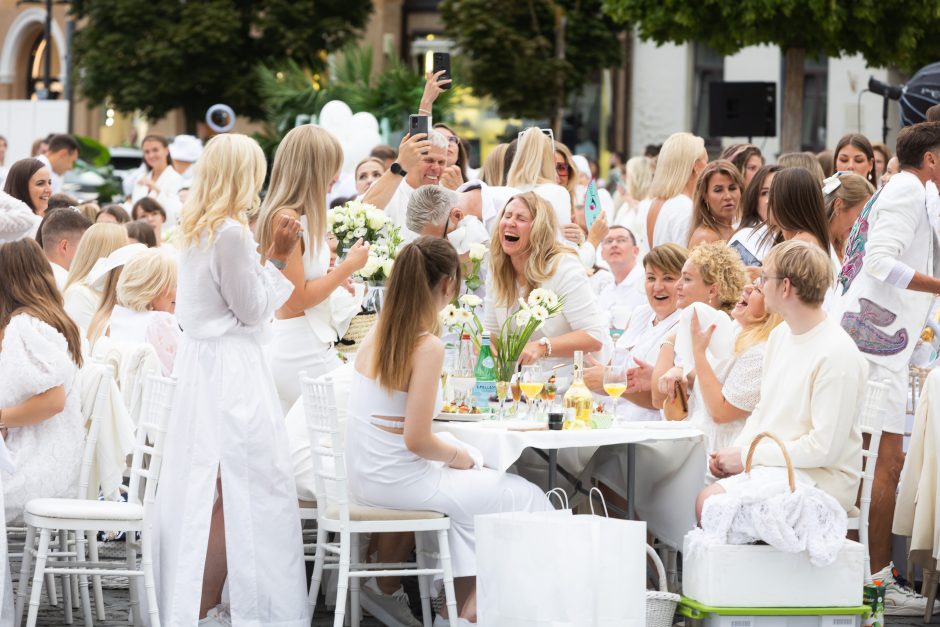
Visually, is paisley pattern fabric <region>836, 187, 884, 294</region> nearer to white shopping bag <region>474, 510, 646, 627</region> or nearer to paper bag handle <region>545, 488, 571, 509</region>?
paper bag handle <region>545, 488, 571, 509</region>

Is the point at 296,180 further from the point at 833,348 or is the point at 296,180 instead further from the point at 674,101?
the point at 674,101

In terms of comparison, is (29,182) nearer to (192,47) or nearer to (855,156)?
(855,156)

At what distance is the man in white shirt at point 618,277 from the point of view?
9406 millimetres

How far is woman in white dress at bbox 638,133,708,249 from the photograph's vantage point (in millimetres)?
9227

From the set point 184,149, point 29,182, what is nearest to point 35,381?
point 29,182

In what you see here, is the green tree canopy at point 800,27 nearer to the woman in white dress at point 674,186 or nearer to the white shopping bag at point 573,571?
the woman in white dress at point 674,186

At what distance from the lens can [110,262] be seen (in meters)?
7.70

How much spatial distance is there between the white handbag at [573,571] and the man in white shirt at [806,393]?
0.72 metres

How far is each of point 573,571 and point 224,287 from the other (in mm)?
1730

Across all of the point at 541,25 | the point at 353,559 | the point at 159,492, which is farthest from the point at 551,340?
the point at 541,25

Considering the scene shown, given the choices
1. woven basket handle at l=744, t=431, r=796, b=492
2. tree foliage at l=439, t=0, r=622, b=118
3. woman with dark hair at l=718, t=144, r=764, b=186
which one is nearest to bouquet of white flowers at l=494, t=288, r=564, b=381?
woven basket handle at l=744, t=431, r=796, b=492

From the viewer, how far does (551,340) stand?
6895mm

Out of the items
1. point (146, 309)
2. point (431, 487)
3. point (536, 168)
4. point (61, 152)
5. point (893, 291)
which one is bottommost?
point (431, 487)

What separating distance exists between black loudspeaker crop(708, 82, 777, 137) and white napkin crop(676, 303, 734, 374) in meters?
10.5
